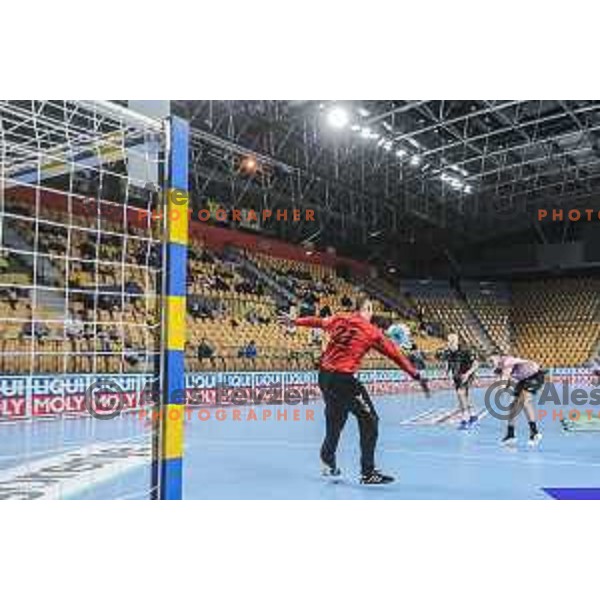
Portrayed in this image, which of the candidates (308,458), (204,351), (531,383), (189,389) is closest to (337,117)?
(204,351)

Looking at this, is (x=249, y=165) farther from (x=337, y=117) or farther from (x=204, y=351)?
(x=204, y=351)

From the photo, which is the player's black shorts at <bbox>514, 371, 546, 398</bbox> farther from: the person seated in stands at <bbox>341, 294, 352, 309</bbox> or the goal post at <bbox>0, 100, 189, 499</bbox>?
the person seated in stands at <bbox>341, 294, 352, 309</bbox>

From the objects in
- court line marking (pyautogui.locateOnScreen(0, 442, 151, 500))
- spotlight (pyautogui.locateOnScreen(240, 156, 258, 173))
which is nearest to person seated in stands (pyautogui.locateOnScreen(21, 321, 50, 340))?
court line marking (pyautogui.locateOnScreen(0, 442, 151, 500))

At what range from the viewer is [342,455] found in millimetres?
7914

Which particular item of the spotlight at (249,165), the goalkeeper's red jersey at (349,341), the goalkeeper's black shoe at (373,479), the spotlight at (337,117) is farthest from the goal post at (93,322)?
the spotlight at (337,117)

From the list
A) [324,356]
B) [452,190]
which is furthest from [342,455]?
[452,190]

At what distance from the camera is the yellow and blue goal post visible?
4.39 metres

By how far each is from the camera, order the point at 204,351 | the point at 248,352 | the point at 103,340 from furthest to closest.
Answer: the point at 248,352 → the point at 204,351 → the point at 103,340

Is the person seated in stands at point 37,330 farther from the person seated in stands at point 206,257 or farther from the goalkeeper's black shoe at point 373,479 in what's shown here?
the person seated in stands at point 206,257

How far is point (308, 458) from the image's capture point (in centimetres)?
764

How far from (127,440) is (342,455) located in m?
2.81

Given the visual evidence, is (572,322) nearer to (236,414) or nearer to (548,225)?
(548,225)

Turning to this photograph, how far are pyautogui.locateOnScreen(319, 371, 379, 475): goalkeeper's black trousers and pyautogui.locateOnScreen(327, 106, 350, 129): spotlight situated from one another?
12.4 m

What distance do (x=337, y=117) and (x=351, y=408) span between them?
1317cm
